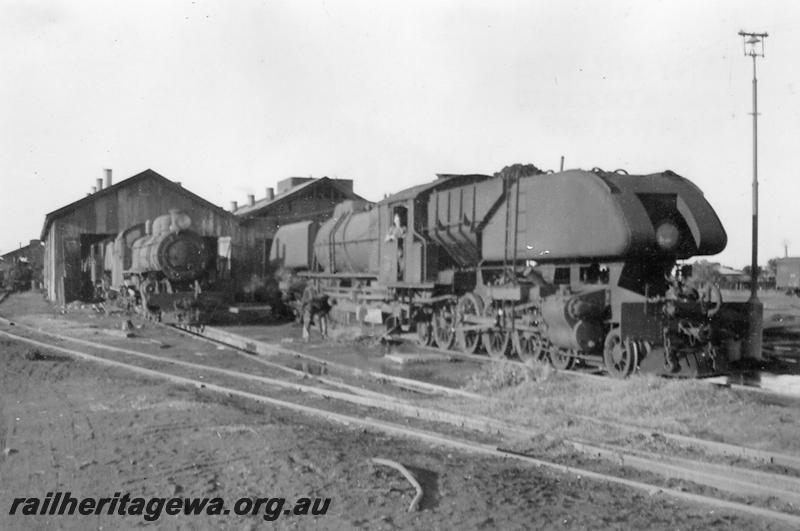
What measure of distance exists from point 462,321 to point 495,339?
82 centimetres

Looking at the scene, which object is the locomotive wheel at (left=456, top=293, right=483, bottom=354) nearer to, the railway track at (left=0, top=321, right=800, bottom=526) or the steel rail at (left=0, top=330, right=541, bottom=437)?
the railway track at (left=0, top=321, right=800, bottom=526)

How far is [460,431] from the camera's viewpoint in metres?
7.93

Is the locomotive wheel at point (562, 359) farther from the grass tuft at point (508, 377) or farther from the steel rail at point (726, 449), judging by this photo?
the steel rail at point (726, 449)

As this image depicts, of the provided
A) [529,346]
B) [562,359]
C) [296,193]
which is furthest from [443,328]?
[296,193]

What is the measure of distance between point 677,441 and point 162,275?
18.5 metres

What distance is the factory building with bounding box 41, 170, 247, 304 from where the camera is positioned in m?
34.1

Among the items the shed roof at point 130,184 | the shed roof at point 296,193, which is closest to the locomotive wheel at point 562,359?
the shed roof at point 130,184

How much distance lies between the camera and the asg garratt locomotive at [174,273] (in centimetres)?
2205

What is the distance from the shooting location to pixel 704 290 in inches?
447

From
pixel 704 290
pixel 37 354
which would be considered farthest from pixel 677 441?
pixel 37 354

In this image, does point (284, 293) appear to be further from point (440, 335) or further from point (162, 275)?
point (440, 335)

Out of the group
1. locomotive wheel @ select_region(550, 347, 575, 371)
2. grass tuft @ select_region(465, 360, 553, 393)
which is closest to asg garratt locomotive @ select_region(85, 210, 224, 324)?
locomotive wheel @ select_region(550, 347, 575, 371)

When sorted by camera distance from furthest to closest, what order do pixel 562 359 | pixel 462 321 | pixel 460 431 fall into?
pixel 462 321 < pixel 562 359 < pixel 460 431

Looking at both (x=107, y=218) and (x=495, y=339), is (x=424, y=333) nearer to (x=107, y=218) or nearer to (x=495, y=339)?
(x=495, y=339)
